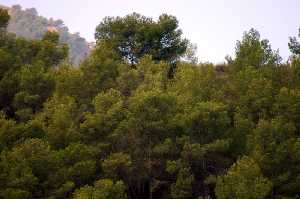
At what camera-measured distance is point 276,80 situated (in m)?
39.9

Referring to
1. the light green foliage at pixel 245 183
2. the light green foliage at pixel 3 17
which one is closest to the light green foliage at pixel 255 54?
the light green foliage at pixel 245 183

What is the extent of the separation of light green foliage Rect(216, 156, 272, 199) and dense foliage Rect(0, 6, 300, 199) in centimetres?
7

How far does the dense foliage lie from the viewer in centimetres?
3133

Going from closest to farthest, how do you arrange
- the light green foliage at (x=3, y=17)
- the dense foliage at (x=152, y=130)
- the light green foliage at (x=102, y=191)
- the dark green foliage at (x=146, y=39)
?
the light green foliage at (x=102, y=191) < the dense foliage at (x=152, y=130) < the light green foliage at (x=3, y=17) < the dark green foliage at (x=146, y=39)

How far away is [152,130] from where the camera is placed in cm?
3722

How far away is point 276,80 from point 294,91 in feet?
14.9

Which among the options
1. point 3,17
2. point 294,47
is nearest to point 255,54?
point 294,47

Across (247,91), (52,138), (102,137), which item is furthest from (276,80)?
(52,138)

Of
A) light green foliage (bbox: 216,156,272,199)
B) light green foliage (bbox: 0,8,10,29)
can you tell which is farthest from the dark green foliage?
light green foliage (bbox: 216,156,272,199)

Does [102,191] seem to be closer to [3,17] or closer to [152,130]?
[152,130]

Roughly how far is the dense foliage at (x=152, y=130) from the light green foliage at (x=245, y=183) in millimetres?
66

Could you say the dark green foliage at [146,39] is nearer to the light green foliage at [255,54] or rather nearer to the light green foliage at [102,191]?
the light green foliage at [255,54]

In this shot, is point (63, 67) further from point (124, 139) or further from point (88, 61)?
point (124, 139)

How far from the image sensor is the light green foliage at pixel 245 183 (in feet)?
100
